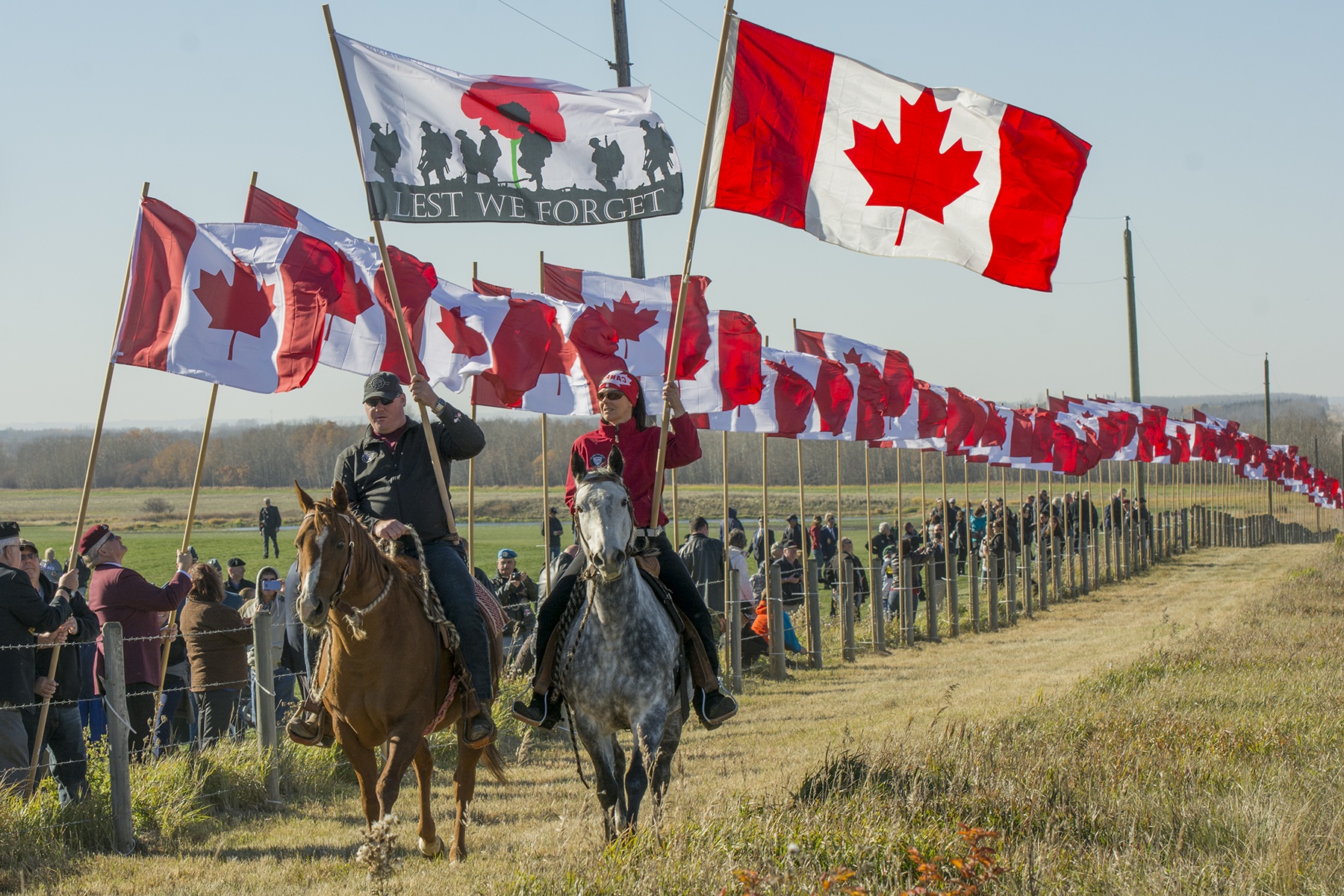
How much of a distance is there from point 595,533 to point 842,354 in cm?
1651

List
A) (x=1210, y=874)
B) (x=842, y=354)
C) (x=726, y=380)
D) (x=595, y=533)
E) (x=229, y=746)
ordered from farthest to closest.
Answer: (x=842, y=354) → (x=726, y=380) → (x=229, y=746) → (x=595, y=533) → (x=1210, y=874)

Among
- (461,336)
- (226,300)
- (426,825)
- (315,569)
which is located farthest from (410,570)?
(461,336)

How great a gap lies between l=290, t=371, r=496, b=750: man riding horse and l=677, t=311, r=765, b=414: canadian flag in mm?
8861

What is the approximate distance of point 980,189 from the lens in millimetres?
8945

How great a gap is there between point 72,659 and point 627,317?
8.23 meters

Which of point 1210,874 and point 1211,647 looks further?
point 1211,647

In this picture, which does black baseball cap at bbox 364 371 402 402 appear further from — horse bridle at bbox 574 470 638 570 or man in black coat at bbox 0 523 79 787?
man in black coat at bbox 0 523 79 787

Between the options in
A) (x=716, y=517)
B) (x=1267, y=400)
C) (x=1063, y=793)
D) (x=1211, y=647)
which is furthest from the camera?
(x=1267, y=400)

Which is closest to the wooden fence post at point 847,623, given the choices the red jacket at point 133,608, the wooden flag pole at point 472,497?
the wooden flag pole at point 472,497

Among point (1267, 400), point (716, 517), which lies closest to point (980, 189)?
point (716, 517)

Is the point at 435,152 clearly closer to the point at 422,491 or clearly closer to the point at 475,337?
the point at 422,491

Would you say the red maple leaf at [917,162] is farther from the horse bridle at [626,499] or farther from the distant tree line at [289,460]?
the distant tree line at [289,460]

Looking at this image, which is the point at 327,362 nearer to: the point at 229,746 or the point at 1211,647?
the point at 229,746

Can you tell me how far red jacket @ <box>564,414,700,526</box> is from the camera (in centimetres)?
798
